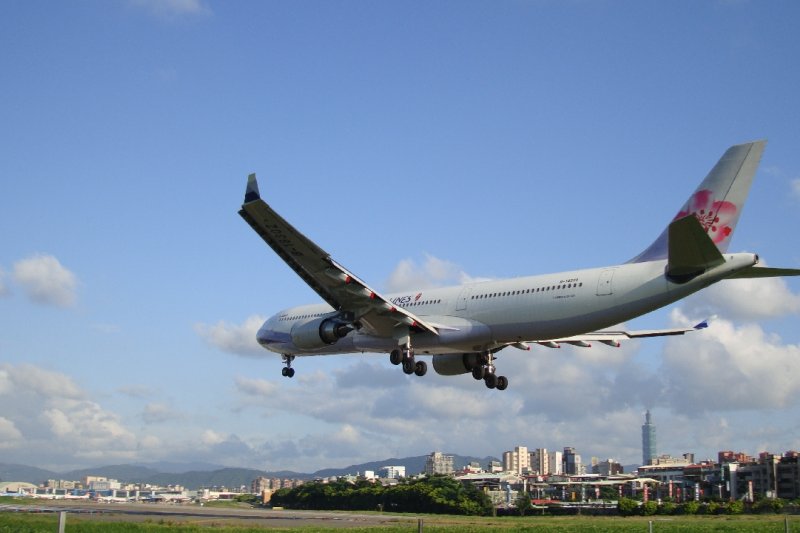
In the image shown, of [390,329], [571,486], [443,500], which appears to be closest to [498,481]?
[571,486]

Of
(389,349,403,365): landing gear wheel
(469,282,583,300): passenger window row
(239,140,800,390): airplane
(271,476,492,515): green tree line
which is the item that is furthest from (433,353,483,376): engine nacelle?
(271,476,492,515): green tree line

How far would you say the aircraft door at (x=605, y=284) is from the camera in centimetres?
3541

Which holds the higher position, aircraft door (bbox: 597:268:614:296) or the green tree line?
aircraft door (bbox: 597:268:614:296)

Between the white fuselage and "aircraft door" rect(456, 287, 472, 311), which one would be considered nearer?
the white fuselage

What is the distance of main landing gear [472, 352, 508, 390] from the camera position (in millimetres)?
45250

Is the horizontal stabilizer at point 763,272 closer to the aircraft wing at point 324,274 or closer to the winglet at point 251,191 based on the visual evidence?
the aircraft wing at point 324,274

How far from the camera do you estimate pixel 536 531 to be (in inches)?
1232

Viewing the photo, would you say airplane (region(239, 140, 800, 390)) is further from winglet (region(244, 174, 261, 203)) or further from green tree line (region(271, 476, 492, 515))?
green tree line (region(271, 476, 492, 515))

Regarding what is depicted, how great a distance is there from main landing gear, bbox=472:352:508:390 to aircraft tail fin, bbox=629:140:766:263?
500 inches

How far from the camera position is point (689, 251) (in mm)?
31953

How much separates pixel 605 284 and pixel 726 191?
18.7ft

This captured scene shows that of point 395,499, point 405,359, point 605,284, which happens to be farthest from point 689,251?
point 395,499

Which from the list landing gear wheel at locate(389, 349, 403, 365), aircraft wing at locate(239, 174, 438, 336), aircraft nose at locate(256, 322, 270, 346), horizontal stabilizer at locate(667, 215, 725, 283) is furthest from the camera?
aircraft nose at locate(256, 322, 270, 346)

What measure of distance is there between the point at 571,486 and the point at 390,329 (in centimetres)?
9848
